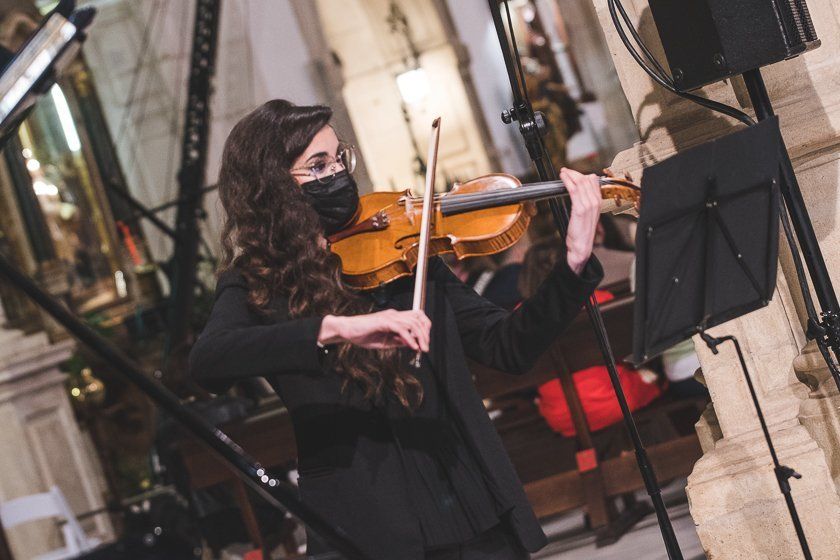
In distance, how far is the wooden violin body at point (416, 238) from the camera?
233 centimetres

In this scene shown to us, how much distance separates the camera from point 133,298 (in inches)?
436

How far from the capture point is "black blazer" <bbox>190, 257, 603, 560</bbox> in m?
2.12

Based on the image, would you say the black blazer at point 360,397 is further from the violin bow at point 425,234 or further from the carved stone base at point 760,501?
the carved stone base at point 760,501

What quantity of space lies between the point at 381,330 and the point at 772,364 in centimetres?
182

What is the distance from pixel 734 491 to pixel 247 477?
5.46 ft

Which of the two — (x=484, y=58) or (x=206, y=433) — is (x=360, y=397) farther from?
(x=484, y=58)

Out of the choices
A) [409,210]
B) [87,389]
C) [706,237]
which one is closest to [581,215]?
[706,237]

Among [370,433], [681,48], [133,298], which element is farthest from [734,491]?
[133,298]

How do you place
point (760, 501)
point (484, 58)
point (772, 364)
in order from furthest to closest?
point (484, 58) < point (772, 364) < point (760, 501)

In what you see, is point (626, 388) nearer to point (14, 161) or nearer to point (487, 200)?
point (487, 200)

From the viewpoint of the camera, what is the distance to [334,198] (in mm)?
2350

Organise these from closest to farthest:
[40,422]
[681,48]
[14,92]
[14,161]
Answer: [14,92] → [681,48] → [40,422] → [14,161]

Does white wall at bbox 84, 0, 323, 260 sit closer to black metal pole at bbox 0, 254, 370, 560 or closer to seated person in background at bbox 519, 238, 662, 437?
seated person in background at bbox 519, 238, 662, 437

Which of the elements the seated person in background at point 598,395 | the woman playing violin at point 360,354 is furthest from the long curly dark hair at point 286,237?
the seated person in background at point 598,395
